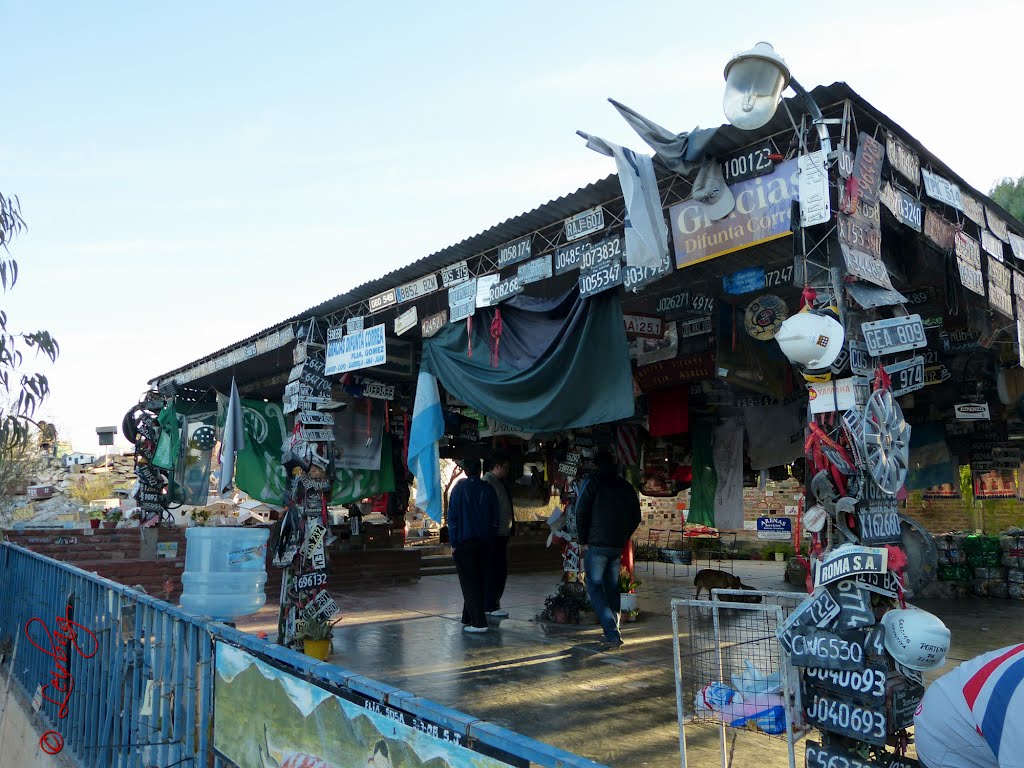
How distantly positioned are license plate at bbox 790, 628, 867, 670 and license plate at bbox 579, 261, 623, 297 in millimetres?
2938

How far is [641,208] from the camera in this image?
17.1 ft

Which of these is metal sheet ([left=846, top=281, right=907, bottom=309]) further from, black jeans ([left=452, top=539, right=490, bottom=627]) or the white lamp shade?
black jeans ([left=452, top=539, right=490, bottom=627])

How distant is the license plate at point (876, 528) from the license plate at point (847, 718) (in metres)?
0.85

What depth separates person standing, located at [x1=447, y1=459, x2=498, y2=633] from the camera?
809 centimetres

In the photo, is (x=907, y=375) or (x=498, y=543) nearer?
(x=907, y=375)

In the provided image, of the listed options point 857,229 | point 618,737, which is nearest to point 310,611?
point 618,737

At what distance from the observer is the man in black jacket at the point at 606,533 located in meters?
7.44

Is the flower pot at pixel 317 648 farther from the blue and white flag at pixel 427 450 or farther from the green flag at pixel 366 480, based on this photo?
the green flag at pixel 366 480

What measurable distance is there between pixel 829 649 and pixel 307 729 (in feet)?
8.57

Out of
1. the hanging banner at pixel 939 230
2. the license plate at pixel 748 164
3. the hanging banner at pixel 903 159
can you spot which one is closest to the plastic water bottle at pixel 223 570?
the license plate at pixel 748 164

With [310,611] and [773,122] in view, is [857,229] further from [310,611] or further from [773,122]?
[310,611]

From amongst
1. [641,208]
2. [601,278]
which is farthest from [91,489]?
[641,208]

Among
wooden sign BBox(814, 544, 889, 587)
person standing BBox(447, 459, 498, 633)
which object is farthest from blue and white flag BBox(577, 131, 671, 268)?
person standing BBox(447, 459, 498, 633)

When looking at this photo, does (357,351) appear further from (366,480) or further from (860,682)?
(860,682)
